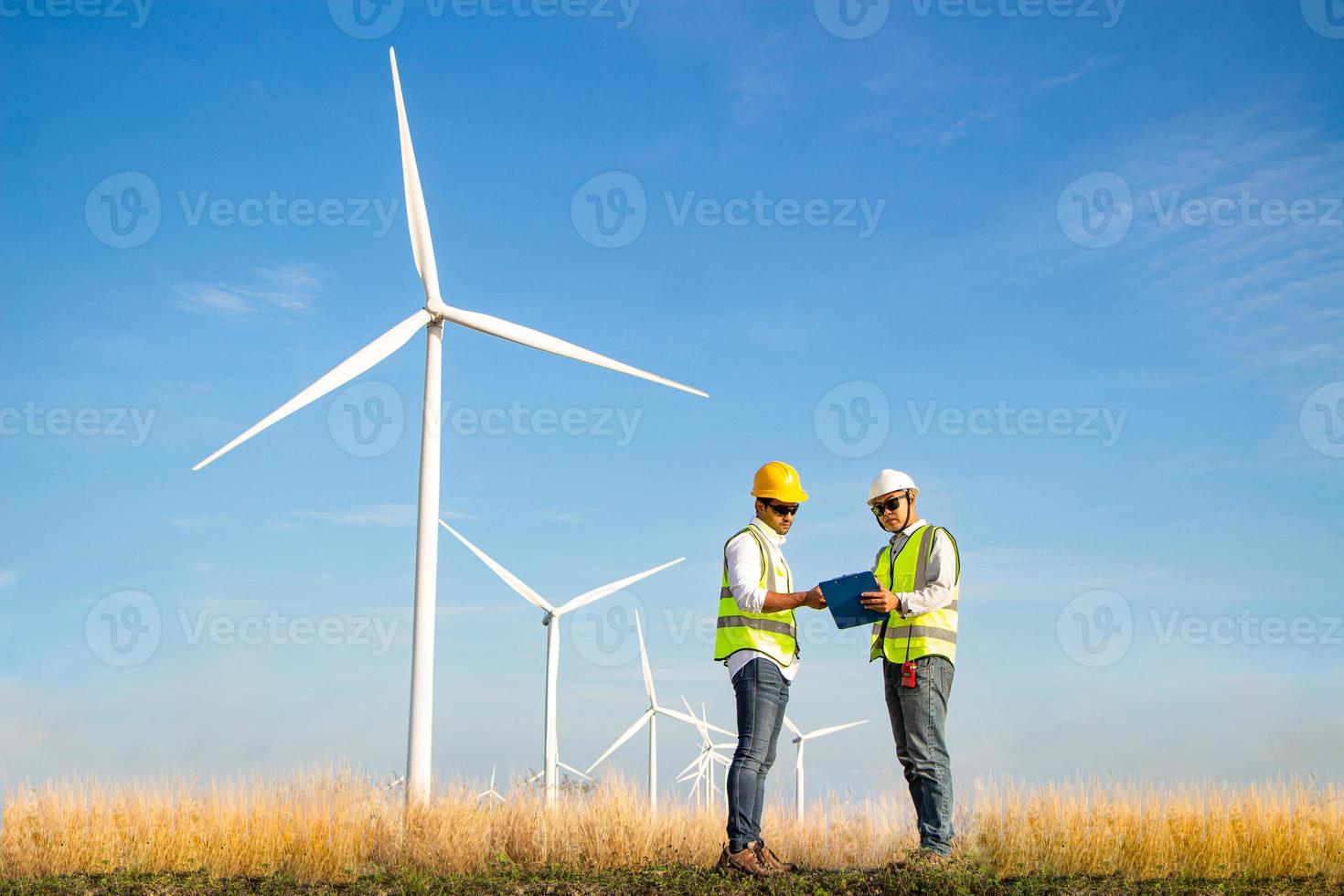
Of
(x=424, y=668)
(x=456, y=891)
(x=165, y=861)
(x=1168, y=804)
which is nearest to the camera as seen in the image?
(x=456, y=891)

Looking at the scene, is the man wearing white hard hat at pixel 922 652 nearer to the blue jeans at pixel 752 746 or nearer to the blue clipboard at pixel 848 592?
the blue clipboard at pixel 848 592

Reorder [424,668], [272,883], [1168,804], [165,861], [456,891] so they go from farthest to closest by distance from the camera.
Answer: [424,668], [1168,804], [165,861], [272,883], [456,891]

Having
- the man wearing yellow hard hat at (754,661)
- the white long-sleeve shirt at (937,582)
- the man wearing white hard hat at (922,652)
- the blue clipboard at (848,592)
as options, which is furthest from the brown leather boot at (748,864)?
the white long-sleeve shirt at (937,582)

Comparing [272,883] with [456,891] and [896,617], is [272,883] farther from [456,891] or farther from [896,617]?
[896,617]

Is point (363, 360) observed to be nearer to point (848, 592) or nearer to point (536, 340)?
point (536, 340)

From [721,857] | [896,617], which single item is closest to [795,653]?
[896,617]

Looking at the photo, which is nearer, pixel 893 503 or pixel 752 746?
pixel 752 746

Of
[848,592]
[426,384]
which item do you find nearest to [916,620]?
[848,592]

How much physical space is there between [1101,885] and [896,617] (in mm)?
2707

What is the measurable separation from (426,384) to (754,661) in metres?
9.37

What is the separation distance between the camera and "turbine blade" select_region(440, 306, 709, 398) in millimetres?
19391

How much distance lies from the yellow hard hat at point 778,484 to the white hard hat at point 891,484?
74cm

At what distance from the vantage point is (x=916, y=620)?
33.5ft

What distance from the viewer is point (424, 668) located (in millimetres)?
16000
